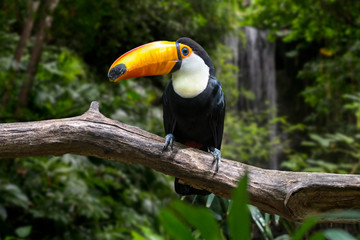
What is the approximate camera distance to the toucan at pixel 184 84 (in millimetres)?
1616

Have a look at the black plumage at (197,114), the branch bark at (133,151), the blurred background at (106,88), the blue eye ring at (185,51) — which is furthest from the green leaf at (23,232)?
the blue eye ring at (185,51)

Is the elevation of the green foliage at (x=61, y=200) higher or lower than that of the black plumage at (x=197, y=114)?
lower

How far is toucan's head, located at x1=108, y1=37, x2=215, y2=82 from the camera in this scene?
1589 mm

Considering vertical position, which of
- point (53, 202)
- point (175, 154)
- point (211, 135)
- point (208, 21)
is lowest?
point (53, 202)

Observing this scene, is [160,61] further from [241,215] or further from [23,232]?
[23,232]

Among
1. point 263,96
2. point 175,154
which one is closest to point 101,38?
point 175,154

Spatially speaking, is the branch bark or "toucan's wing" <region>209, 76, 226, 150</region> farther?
"toucan's wing" <region>209, 76, 226, 150</region>

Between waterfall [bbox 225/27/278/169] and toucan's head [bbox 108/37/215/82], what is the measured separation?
19.8 feet

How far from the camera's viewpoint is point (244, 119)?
701cm

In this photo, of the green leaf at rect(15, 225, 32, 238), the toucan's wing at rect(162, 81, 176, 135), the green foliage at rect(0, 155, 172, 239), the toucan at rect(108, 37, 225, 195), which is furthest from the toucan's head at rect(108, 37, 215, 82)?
the green leaf at rect(15, 225, 32, 238)

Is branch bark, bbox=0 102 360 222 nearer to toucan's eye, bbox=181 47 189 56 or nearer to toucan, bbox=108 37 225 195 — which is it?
toucan, bbox=108 37 225 195

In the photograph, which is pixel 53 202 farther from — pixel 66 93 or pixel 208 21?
pixel 208 21

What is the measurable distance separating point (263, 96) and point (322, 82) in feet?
8.23

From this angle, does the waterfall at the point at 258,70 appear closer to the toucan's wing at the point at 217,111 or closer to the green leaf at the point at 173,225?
the toucan's wing at the point at 217,111
